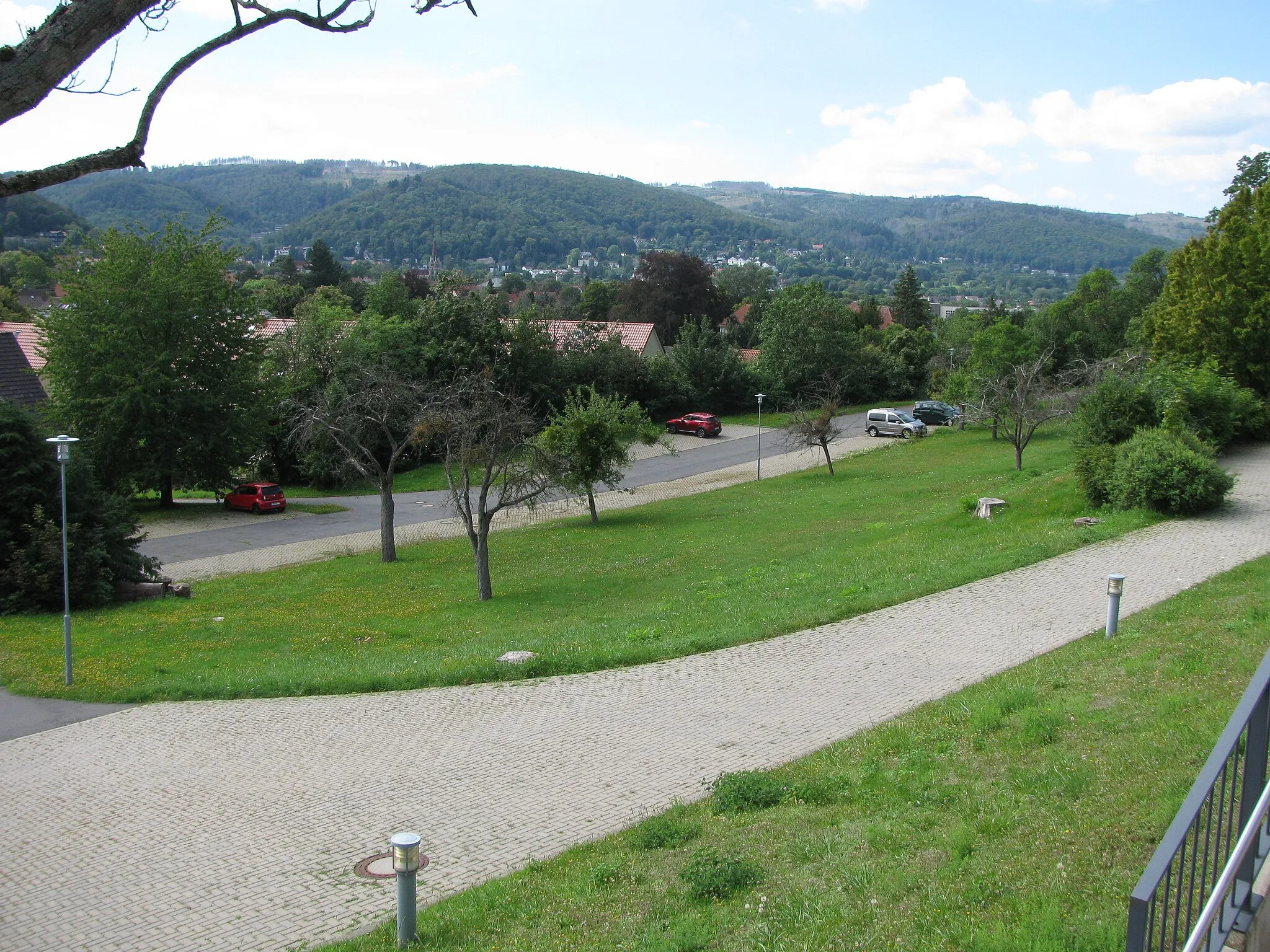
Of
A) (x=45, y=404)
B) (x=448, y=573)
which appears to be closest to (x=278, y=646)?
(x=448, y=573)

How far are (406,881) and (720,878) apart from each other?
2191 mm

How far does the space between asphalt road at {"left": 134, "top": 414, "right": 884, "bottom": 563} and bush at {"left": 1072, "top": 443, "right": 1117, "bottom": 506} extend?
16.2 meters

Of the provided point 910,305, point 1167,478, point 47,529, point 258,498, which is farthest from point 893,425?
point 910,305

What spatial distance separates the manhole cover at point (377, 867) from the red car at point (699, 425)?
48456mm

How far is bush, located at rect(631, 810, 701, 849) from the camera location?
8211mm

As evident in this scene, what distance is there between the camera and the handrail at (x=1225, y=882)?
3559mm

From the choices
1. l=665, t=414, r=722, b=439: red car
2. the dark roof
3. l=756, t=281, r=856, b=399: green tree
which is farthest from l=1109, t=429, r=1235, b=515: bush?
l=756, t=281, r=856, b=399: green tree

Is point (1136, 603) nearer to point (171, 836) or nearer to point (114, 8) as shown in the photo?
point (171, 836)

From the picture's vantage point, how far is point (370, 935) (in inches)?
293

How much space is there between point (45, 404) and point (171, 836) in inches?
1310

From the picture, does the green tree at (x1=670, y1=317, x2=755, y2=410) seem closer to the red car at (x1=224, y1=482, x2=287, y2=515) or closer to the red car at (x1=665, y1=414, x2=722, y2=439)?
the red car at (x1=665, y1=414, x2=722, y2=439)

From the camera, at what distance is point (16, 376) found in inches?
1462

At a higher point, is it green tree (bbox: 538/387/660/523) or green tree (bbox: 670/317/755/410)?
green tree (bbox: 670/317/755/410)

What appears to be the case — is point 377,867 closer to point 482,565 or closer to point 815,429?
point 482,565
